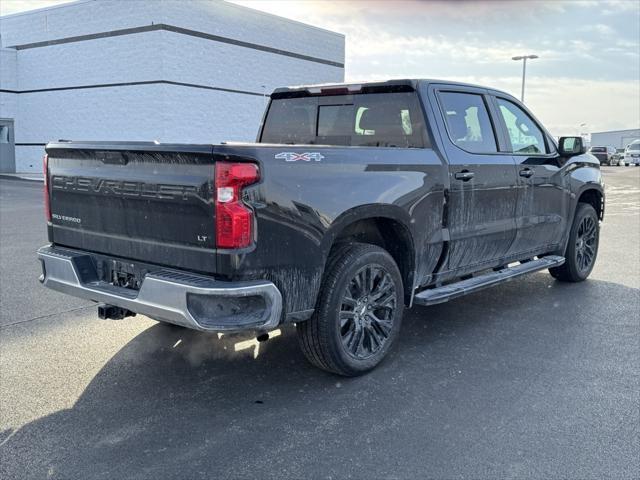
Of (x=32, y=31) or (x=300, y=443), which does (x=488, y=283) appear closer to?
(x=300, y=443)

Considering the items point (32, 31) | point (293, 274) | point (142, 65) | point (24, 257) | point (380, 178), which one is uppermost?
point (32, 31)

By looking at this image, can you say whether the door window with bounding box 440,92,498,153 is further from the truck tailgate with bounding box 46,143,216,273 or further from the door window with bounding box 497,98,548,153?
the truck tailgate with bounding box 46,143,216,273

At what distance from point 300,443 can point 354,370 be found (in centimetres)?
94

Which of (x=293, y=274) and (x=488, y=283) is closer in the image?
(x=293, y=274)

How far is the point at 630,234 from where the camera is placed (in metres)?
10.7

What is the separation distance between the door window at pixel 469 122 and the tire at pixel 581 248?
2.03 metres

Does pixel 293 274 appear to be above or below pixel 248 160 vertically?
below

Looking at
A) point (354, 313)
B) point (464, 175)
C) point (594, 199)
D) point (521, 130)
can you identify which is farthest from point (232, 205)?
point (594, 199)

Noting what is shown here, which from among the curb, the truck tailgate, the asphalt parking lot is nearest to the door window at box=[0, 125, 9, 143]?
the curb

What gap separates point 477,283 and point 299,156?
2266 millimetres

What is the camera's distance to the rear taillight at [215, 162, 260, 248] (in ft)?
10.9

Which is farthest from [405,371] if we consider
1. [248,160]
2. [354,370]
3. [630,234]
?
[630,234]

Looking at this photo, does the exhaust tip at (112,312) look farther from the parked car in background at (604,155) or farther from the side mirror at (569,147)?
the parked car in background at (604,155)

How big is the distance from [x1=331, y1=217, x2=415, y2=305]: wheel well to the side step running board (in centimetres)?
17
